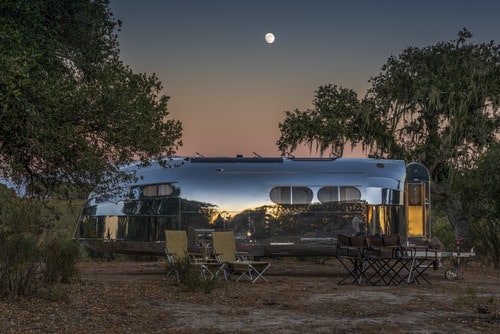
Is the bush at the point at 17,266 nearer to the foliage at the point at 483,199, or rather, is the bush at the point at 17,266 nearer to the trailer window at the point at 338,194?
the trailer window at the point at 338,194

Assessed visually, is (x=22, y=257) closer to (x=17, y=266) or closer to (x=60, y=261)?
(x=17, y=266)

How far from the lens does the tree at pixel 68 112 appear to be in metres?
9.95

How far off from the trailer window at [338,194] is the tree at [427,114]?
629cm

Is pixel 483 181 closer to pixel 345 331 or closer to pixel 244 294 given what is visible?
pixel 244 294

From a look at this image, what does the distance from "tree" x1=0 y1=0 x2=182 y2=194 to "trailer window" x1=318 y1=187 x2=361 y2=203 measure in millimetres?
4596

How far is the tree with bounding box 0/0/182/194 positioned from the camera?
32.6ft

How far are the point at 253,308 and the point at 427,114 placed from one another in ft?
45.6

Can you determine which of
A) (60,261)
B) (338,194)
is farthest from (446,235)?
(60,261)

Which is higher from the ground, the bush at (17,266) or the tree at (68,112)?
the tree at (68,112)

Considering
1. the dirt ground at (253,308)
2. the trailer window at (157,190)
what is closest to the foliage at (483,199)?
the dirt ground at (253,308)

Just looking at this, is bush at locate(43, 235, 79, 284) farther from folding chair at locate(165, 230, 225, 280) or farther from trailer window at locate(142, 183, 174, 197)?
trailer window at locate(142, 183, 174, 197)

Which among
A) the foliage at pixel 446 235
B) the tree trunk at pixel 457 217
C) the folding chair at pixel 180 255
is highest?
the tree trunk at pixel 457 217

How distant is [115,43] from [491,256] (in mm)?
11457

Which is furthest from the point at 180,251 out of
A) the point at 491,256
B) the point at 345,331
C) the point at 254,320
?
the point at 491,256
